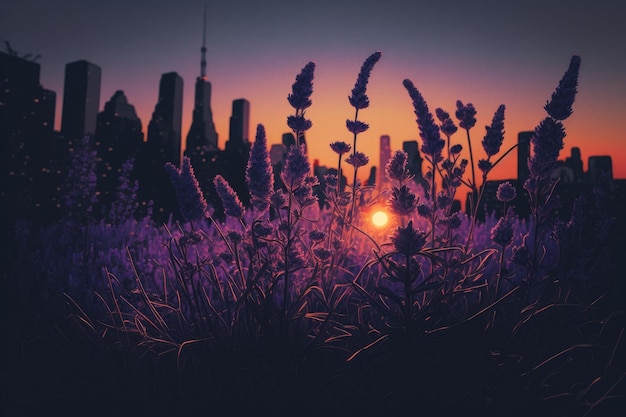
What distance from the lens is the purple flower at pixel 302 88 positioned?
2.09 metres

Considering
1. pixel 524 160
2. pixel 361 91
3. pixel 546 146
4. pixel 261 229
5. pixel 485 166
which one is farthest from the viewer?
pixel 524 160

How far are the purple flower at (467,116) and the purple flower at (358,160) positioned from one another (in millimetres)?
603

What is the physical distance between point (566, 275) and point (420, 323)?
1227mm

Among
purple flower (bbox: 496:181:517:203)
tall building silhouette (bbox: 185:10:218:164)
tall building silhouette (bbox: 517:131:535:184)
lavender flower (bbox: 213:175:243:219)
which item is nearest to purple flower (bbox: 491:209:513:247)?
purple flower (bbox: 496:181:517:203)

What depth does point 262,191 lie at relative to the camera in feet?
6.23

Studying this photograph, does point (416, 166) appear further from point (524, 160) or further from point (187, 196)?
point (187, 196)

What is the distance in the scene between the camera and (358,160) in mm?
2756

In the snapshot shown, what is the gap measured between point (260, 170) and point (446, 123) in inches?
49.9

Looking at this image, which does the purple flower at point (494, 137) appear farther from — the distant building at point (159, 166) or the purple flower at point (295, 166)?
the distant building at point (159, 166)

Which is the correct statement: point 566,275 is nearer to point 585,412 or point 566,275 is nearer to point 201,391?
point 585,412

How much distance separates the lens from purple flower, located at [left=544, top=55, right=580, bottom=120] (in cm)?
207

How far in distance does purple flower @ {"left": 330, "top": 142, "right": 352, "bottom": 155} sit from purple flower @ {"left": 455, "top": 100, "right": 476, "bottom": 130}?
646mm

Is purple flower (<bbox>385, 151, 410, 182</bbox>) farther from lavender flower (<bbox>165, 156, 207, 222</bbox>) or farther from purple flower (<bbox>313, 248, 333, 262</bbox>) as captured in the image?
lavender flower (<bbox>165, 156, 207, 222</bbox>)

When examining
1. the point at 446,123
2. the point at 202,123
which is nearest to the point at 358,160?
the point at 446,123
